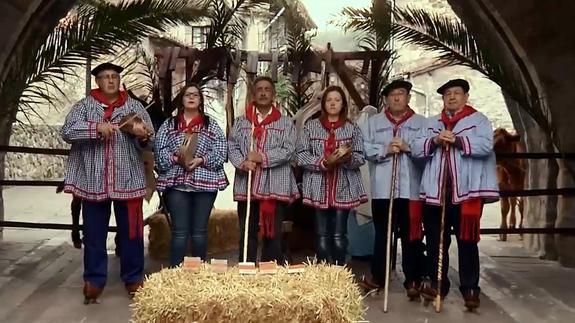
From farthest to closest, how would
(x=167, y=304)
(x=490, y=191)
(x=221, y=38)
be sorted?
(x=221, y=38), (x=490, y=191), (x=167, y=304)

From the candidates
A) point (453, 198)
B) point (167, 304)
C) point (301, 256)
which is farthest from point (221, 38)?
point (167, 304)

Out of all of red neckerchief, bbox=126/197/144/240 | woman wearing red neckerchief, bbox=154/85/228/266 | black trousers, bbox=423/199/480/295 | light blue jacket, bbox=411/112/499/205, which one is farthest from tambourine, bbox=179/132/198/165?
black trousers, bbox=423/199/480/295

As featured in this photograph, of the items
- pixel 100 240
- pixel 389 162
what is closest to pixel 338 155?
pixel 389 162

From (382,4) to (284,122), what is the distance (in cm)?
202

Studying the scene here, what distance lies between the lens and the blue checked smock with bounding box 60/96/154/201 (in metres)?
5.11

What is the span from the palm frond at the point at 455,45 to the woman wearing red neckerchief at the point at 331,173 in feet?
3.59

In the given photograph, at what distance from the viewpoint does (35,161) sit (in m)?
16.7

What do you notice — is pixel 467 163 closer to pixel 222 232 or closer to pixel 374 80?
pixel 374 80

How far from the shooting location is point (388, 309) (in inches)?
210

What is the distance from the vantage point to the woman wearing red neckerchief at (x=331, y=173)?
540 centimetres

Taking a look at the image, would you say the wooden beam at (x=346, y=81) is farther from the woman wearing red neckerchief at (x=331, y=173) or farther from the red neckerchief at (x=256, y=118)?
the red neckerchief at (x=256, y=118)

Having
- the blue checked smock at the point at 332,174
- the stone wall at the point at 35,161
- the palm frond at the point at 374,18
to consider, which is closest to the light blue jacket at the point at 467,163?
the blue checked smock at the point at 332,174

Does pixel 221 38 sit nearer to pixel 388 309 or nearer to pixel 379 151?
pixel 379 151

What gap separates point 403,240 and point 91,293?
7.17 ft
